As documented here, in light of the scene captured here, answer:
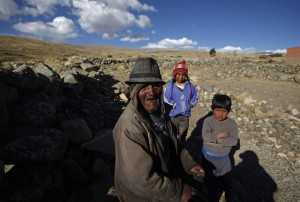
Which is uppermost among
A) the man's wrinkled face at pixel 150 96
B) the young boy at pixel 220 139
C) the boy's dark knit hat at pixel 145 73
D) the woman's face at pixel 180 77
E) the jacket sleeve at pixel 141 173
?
the boy's dark knit hat at pixel 145 73

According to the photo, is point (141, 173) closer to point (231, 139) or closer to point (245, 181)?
point (231, 139)

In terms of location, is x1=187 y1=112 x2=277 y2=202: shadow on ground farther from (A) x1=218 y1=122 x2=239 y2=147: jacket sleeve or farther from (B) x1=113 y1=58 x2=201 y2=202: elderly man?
(B) x1=113 y1=58 x2=201 y2=202: elderly man

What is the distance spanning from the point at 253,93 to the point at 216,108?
271 inches

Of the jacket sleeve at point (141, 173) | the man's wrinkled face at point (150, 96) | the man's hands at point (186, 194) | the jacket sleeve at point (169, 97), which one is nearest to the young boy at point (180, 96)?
the jacket sleeve at point (169, 97)

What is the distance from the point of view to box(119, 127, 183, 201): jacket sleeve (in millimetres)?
1562

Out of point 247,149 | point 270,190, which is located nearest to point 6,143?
Result: point 270,190

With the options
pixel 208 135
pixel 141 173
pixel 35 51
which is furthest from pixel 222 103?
pixel 35 51

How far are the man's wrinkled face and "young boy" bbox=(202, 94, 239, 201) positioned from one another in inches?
65.1

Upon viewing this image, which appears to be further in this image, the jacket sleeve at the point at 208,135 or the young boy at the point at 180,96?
the young boy at the point at 180,96

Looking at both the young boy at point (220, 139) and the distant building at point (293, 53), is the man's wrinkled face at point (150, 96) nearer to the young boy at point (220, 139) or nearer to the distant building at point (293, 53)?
the young boy at point (220, 139)

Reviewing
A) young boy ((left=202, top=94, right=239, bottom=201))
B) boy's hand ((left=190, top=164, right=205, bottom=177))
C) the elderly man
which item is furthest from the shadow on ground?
the elderly man

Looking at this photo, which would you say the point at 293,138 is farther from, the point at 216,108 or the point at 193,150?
the point at 216,108

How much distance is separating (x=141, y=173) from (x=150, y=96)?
71cm

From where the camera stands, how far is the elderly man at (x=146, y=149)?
5.19 feet
